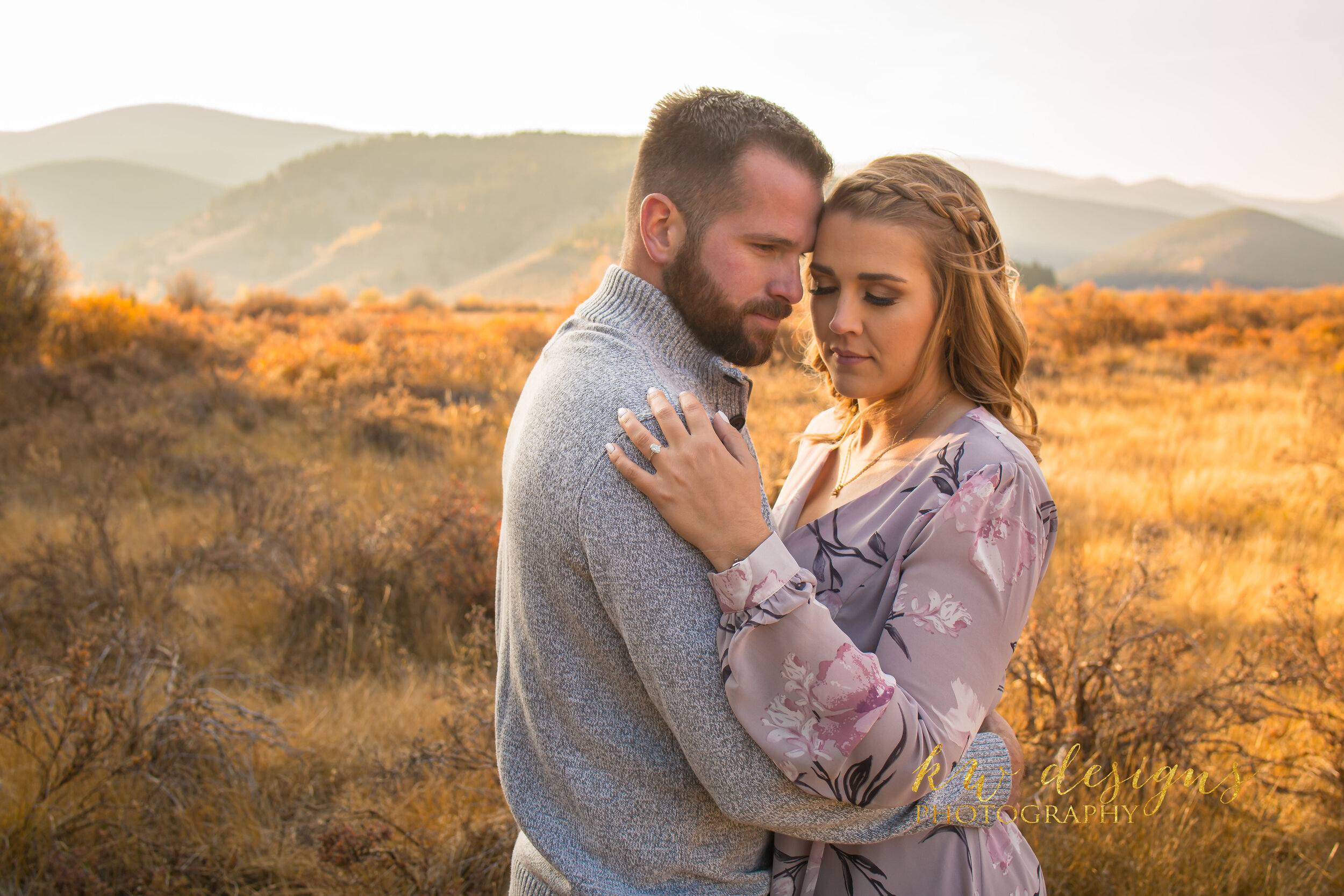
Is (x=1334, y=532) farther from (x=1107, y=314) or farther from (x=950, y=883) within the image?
(x=1107, y=314)

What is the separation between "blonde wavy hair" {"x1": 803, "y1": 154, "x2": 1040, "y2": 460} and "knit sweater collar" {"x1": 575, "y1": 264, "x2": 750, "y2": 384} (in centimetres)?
49

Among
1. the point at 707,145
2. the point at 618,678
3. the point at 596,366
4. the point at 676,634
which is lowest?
the point at 618,678

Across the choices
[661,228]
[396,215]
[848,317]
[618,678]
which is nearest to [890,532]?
[848,317]

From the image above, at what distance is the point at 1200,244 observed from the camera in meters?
107

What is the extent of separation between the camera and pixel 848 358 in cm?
190

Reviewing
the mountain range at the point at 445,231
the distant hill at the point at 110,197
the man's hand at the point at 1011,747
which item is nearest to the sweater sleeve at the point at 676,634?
the man's hand at the point at 1011,747

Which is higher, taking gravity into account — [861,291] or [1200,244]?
[1200,244]

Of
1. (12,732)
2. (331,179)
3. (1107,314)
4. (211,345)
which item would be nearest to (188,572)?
(12,732)

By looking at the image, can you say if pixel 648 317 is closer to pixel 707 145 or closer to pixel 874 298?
pixel 707 145

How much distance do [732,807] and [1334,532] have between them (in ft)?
22.4

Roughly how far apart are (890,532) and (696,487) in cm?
54

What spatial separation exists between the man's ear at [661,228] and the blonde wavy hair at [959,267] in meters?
0.41

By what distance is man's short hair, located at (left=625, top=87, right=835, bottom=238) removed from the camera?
163cm

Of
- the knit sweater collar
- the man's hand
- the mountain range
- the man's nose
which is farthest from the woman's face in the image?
the mountain range
